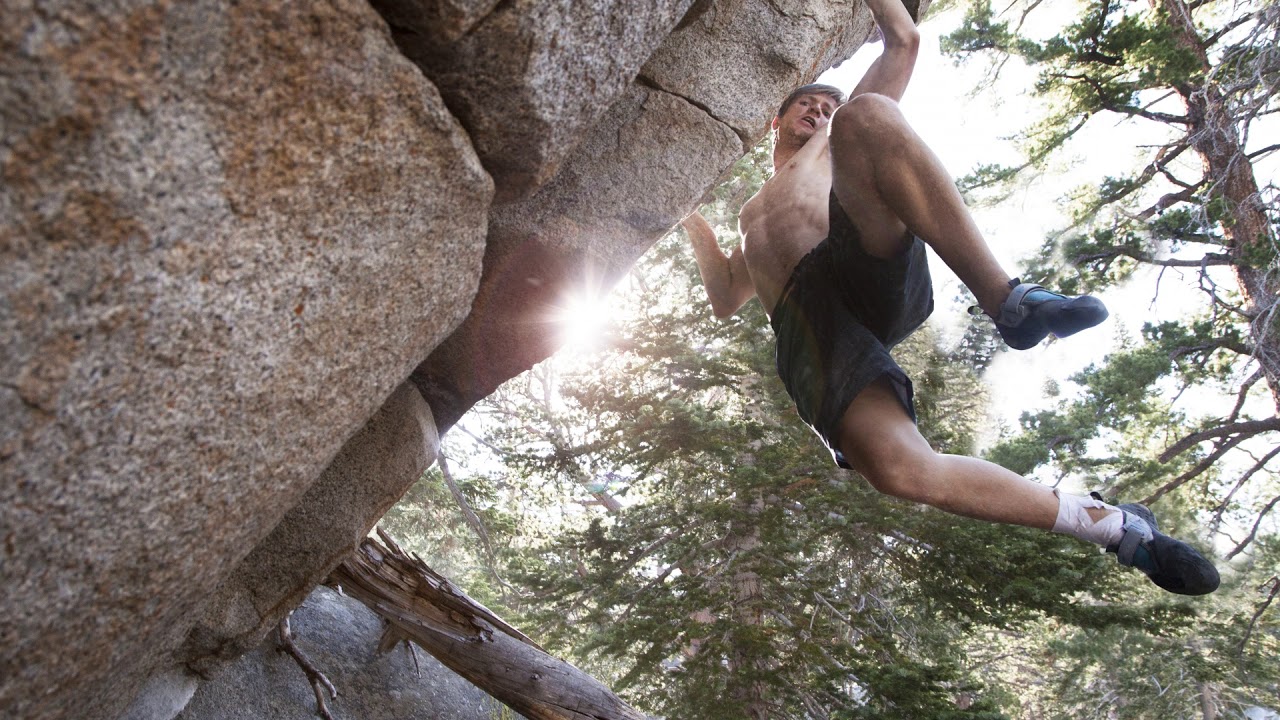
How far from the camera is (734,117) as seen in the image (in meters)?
3.34

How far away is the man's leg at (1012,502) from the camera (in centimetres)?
258

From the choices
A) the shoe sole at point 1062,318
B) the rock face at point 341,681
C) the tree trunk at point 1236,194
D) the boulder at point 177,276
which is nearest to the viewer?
the boulder at point 177,276

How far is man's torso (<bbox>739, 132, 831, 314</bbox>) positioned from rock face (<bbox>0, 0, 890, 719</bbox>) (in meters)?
1.20

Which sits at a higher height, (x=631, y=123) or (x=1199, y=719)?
(x=1199, y=719)

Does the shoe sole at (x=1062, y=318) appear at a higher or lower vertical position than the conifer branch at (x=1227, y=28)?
lower

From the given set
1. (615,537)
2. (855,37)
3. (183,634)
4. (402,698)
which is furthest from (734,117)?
(615,537)

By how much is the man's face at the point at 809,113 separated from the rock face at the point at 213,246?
1.48 metres

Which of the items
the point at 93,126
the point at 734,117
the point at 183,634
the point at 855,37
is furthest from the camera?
the point at 855,37

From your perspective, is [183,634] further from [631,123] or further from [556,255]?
[631,123]

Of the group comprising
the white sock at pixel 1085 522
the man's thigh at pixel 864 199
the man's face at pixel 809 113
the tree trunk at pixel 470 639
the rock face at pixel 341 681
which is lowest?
the rock face at pixel 341 681

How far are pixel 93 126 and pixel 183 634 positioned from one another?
6.57 feet

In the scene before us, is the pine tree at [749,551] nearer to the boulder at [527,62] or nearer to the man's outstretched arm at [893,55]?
the man's outstretched arm at [893,55]

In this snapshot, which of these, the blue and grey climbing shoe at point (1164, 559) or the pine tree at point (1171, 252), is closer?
the blue and grey climbing shoe at point (1164, 559)

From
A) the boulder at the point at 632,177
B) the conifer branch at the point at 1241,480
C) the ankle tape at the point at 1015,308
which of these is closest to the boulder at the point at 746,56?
the boulder at the point at 632,177
